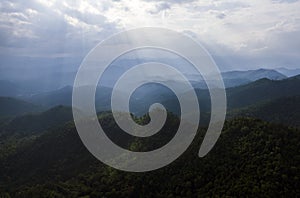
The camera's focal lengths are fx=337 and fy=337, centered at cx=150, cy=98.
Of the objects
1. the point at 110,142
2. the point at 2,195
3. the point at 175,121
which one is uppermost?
the point at 175,121

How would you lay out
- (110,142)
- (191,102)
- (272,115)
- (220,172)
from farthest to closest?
(191,102) < (272,115) < (110,142) < (220,172)

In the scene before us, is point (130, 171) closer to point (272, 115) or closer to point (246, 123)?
point (246, 123)

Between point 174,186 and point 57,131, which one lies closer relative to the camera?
point 174,186

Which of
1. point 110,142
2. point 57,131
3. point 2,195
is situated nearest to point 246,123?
point 110,142

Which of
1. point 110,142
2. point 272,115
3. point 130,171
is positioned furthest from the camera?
point 272,115

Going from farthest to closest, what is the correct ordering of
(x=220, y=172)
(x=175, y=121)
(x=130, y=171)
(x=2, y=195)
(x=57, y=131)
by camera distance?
(x=57, y=131)
(x=175, y=121)
(x=2, y=195)
(x=130, y=171)
(x=220, y=172)

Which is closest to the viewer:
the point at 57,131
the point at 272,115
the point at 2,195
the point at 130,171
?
the point at 130,171

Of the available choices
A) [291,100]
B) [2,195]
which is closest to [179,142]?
[2,195]

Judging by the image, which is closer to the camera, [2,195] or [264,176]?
[264,176]

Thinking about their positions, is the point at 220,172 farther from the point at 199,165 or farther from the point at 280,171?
the point at 280,171

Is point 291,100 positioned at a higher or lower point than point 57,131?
higher
